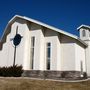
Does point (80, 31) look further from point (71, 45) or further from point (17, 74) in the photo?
point (17, 74)

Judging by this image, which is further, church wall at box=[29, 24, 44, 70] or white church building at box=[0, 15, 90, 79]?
church wall at box=[29, 24, 44, 70]

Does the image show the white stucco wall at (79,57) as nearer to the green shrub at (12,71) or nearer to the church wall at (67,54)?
the church wall at (67,54)

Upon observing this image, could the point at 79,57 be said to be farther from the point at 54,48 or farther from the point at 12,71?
the point at 12,71

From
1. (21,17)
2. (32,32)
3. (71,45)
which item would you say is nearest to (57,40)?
(71,45)

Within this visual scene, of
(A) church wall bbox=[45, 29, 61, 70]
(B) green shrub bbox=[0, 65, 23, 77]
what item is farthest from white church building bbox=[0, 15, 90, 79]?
(B) green shrub bbox=[0, 65, 23, 77]

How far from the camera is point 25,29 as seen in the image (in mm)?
29562

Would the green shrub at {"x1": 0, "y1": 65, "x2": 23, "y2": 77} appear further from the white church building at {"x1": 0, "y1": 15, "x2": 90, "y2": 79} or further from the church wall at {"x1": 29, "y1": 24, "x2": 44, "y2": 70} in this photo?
the church wall at {"x1": 29, "y1": 24, "x2": 44, "y2": 70}

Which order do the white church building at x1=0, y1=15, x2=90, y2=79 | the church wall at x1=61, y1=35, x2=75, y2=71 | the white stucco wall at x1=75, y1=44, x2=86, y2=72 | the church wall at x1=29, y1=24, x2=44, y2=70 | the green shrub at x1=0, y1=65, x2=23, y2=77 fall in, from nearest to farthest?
the green shrub at x1=0, y1=65, x2=23, y2=77
the church wall at x1=61, y1=35, x2=75, y2=71
the white church building at x1=0, y1=15, x2=90, y2=79
the white stucco wall at x1=75, y1=44, x2=86, y2=72
the church wall at x1=29, y1=24, x2=44, y2=70

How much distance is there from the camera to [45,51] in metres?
28.3

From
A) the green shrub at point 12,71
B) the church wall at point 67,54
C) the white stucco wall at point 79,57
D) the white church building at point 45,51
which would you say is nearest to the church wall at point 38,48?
the white church building at point 45,51

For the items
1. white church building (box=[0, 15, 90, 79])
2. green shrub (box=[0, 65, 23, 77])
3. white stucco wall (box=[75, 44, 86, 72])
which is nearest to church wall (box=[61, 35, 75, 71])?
white church building (box=[0, 15, 90, 79])

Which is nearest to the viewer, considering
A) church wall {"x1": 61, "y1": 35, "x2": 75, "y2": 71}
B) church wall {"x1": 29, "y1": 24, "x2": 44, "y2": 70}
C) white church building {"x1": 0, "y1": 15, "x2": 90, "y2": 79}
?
church wall {"x1": 61, "y1": 35, "x2": 75, "y2": 71}

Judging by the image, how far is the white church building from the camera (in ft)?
88.4

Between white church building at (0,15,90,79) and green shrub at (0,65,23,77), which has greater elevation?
white church building at (0,15,90,79)
